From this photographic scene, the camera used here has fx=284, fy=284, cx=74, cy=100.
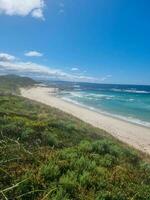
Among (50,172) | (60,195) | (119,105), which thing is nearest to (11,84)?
(119,105)

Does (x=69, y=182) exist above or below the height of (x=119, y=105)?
above

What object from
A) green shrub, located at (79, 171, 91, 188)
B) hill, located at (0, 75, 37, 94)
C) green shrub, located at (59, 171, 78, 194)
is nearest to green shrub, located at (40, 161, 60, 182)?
green shrub, located at (59, 171, 78, 194)

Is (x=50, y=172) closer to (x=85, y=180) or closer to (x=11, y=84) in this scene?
(x=85, y=180)

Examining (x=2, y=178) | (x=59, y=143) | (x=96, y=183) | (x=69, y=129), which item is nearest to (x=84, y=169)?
(x=96, y=183)

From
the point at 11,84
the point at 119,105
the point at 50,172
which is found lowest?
the point at 119,105

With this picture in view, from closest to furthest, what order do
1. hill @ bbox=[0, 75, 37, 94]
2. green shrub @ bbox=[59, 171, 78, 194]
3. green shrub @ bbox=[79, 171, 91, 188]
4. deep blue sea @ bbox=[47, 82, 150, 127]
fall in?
green shrub @ bbox=[59, 171, 78, 194] → green shrub @ bbox=[79, 171, 91, 188] → deep blue sea @ bbox=[47, 82, 150, 127] → hill @ bbox=[0, 75, 37, 94]

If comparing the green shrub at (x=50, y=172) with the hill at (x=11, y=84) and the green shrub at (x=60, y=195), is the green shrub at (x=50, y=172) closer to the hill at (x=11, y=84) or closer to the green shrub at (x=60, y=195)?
the green shrub at (x=60, y=195)

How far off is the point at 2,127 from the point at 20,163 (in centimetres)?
441

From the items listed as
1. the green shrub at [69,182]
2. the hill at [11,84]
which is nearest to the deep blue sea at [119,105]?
the hill at [11,84]

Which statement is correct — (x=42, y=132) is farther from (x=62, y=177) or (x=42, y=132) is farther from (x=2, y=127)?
(x=62, y=177)

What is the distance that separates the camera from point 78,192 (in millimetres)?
5336

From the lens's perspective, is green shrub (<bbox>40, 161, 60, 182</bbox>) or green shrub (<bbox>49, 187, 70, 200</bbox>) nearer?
green shrub (<bbox>49, 187, 70, 200</bbox>)

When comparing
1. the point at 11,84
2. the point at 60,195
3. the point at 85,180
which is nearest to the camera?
the point at 60,195

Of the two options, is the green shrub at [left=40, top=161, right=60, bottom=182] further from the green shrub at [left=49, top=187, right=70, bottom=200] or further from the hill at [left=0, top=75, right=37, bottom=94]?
the hill at [left=0, top=75, right=37, bottom=94]
